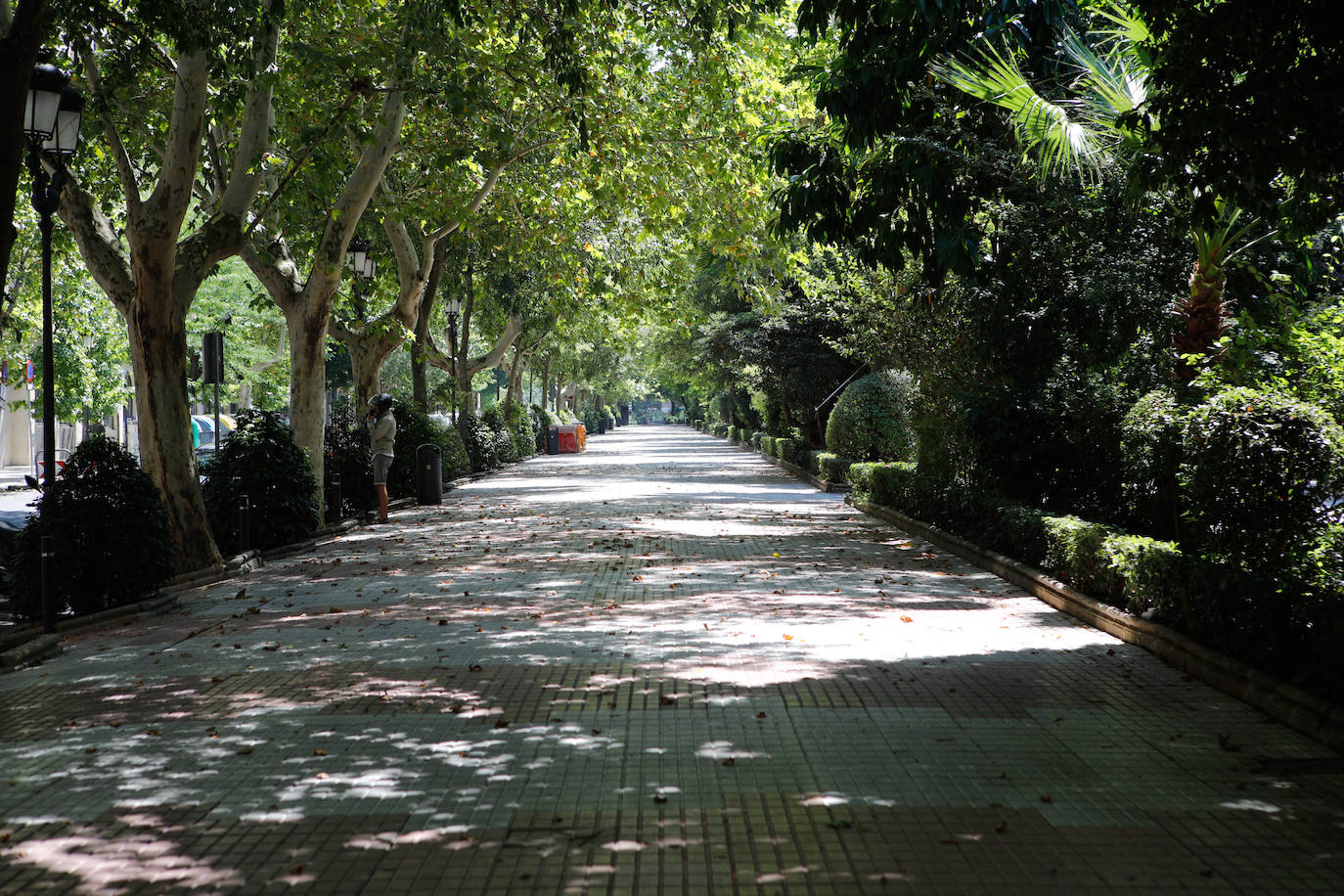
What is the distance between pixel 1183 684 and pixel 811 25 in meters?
5.24

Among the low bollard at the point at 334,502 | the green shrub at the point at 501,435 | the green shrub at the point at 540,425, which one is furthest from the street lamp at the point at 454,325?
the green shrub at the point at 540,425

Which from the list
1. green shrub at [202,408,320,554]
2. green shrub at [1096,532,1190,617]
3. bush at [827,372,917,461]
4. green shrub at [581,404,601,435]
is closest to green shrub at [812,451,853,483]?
bush at [827,372,917,461]

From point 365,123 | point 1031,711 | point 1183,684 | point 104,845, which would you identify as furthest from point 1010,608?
point 365,123

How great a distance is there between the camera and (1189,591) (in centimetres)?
748

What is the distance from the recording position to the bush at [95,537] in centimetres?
950

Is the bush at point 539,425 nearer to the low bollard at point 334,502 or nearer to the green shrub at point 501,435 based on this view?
the green shrub at point 501,435

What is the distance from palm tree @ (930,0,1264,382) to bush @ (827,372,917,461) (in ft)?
32.6

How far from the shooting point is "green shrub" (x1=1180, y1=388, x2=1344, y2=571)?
7.27 m

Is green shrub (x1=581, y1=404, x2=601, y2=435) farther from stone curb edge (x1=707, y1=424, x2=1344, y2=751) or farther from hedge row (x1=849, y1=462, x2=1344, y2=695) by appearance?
stone curb edge (x1=707, y1=424, x2=1344, y2=751)

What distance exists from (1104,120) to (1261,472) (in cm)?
437

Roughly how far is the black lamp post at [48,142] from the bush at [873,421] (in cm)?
1487

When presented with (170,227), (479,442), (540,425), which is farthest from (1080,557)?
(540,425)

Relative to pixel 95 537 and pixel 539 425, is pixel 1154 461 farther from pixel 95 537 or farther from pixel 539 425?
pixel 539 425

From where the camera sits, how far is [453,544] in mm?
15023
